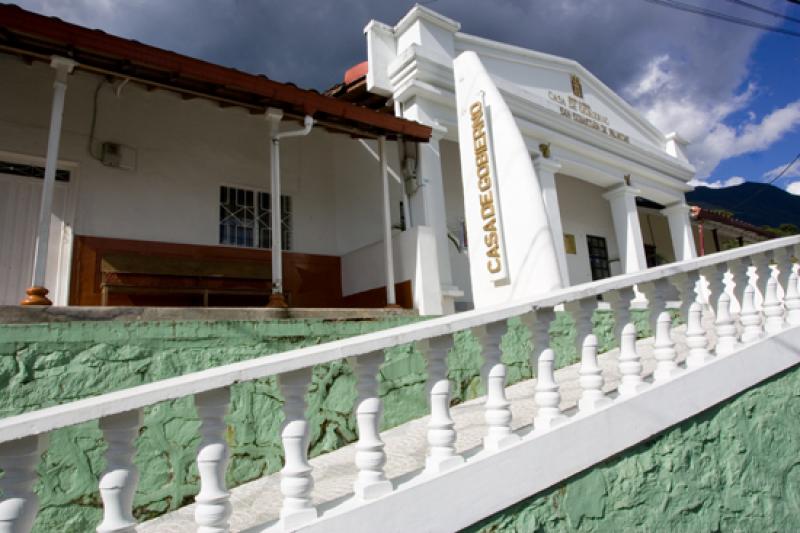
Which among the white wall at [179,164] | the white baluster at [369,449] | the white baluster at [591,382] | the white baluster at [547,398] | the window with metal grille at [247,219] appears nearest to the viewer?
the white baluster at [369,449]

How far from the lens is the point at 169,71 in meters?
4.76

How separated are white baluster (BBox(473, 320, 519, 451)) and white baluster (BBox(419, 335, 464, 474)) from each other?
22 centimetres

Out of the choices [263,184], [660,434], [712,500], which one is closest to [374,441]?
[660,434]

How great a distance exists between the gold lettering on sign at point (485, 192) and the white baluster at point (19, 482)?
4814 mm

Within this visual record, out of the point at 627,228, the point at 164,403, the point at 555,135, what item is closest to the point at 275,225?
the point at 164,403

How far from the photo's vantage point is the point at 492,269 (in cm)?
600

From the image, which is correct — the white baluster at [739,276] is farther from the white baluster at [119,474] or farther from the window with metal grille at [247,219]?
the window with metal grille at [247,219]

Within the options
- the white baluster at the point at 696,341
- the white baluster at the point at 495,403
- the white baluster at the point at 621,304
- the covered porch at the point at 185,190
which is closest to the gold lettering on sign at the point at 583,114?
the covered porch at the point at 185,190

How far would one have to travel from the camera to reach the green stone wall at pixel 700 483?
2543 mm

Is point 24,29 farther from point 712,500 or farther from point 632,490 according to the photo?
point 712,500

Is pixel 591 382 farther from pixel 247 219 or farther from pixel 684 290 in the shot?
pixel 247 219

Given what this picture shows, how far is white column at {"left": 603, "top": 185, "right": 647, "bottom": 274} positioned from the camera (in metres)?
10.8

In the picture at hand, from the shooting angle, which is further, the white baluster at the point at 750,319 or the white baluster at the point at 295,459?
the white baluster at the point at 750,319

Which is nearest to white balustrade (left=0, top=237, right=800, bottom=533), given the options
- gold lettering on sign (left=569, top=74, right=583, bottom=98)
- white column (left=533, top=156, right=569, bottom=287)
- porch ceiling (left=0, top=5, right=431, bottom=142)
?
porch ceiling (left=0, top=5, right=431, bottom=142)
